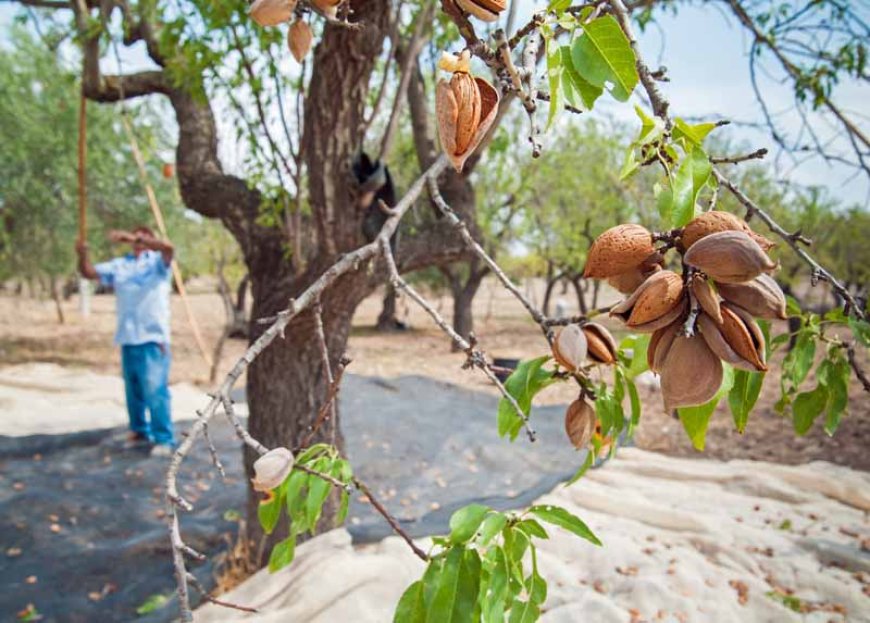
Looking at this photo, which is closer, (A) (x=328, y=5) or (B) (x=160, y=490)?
(A) (x=328, y=5)

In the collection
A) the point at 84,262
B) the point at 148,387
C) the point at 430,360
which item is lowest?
the point at 430,360

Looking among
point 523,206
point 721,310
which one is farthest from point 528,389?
point 523,206

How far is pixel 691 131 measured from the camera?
64 centimetres

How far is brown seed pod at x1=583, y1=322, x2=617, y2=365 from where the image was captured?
862 mm

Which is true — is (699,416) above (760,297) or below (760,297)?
below

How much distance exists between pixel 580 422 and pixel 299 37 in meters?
0.73

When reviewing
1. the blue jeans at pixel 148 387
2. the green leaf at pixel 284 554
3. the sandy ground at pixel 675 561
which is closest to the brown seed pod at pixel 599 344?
the green leaf at pixel 284 554

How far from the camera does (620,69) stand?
622 mm

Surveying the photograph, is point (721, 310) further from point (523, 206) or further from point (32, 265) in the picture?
point (32, 265)

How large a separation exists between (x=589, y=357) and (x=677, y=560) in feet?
9.55

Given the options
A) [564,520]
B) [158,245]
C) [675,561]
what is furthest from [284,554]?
[158,245]

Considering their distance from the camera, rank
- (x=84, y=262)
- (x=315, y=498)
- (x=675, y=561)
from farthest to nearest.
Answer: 1. (x=84, y=262)
2. (x=675, y=561)
3. (x=315, y=498)

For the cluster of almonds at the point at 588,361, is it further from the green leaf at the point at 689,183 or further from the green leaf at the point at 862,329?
the green leaf at the point at 862,329

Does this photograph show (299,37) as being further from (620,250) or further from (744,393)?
(744,393)
